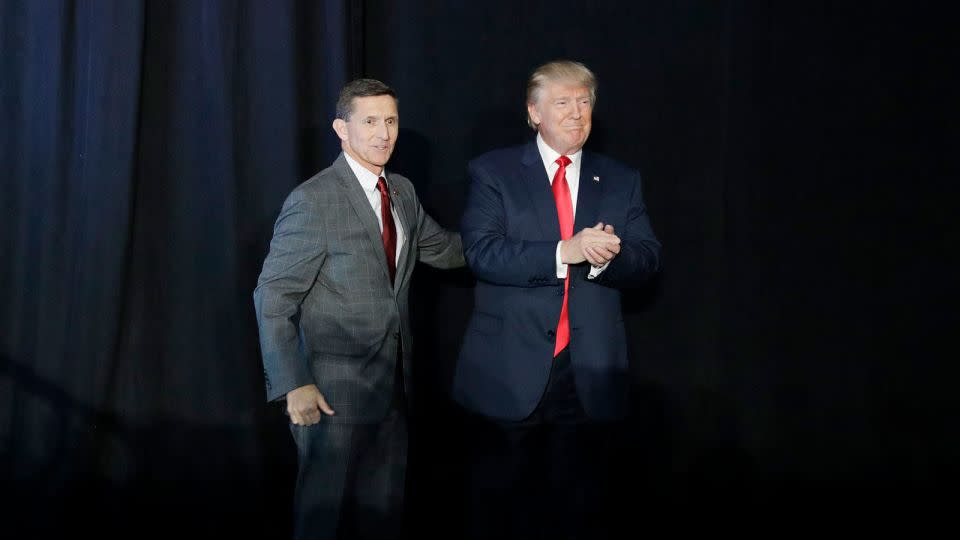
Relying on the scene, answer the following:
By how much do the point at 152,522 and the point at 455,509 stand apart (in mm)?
1010

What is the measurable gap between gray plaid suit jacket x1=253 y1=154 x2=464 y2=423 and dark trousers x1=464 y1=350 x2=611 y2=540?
1.13ft

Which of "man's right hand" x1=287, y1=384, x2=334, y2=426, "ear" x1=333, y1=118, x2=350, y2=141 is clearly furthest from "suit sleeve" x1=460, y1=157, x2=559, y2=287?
Result: "man's right hand" x1=287, y1=384, x2=334, y2=426

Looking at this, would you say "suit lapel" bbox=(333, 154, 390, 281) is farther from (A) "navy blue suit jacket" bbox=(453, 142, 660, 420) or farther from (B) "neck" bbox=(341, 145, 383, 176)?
(A) "navy blue suit jacket" bbox=(453, 142, 660, 420)

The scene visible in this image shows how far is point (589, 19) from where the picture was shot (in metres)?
3.17

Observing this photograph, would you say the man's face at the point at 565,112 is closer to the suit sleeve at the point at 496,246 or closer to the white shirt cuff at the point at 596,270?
the suit sleeve at the point at 496,246

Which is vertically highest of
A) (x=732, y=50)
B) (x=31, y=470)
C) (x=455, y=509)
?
(x=732, y=50)

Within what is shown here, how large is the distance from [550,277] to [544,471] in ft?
2.34

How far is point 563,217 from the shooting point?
2465 mm

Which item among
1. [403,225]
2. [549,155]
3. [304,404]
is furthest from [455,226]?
[304,404]

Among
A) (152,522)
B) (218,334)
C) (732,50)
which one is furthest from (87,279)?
(732,50)

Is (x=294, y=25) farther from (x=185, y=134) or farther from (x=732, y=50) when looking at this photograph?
(x=732, y=50)

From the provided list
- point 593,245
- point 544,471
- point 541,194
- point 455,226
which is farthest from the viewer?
point 455,226

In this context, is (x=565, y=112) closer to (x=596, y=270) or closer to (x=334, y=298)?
(x=596, y=270)

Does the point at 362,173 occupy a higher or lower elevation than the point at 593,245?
higher
